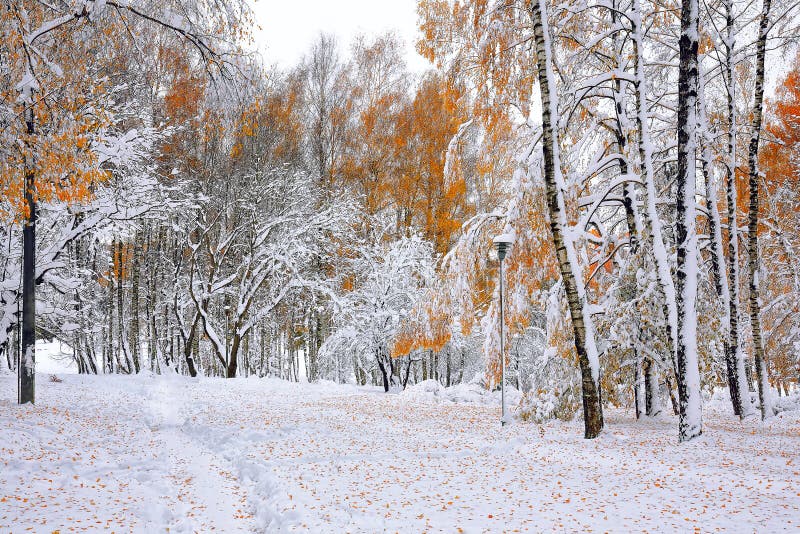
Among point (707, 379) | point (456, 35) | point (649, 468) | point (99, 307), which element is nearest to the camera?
point (649, 468)

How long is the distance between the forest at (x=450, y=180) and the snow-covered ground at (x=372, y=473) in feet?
4.22

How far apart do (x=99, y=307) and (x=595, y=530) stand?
21.9 meters

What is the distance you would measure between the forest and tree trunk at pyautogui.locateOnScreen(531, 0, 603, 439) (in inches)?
1.4

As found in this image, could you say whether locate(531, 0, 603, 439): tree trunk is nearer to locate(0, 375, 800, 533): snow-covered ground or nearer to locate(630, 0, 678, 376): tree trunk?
locate(0, 375, 800, 533): snow-covered ground

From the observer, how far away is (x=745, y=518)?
481 centimetres

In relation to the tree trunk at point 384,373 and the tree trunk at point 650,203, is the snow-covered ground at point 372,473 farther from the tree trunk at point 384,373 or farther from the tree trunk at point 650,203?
the tree trunk at point 384,373

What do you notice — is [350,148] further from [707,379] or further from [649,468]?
[649,468]

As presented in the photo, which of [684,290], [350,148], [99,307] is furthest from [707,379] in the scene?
[99,307]

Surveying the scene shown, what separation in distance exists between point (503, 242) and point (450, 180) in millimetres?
2836

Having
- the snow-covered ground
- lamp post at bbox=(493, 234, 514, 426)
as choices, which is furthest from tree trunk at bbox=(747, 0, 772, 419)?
lamp post at bbox=(493, 234, 514, 426)

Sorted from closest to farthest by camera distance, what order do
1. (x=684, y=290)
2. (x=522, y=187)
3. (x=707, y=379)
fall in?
(x=684, y=290)
(x=522, y=187)
(x=707, y=379)

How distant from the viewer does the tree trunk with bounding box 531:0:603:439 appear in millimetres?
8469

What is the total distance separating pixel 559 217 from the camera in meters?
8.55

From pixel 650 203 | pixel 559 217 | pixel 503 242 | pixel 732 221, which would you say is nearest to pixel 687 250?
pixel 650 203
